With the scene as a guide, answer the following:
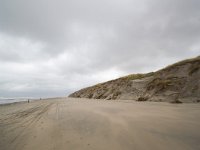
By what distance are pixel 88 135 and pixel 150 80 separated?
14843mm

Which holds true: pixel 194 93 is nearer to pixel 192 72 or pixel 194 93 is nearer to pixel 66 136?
pixel 192 72

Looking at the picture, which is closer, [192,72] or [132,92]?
[192,72]

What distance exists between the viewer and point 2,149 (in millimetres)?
3750

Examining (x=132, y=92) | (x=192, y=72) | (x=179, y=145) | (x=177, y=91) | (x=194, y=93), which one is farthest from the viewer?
(x=132, y=92)

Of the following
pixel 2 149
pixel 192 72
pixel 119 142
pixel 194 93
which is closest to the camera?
pixel 119 142

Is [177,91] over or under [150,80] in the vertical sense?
under

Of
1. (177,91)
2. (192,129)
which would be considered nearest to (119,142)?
(192,129)

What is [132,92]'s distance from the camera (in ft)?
62.5

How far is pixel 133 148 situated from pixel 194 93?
1053 cm

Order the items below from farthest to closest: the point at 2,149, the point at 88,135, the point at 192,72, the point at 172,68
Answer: the point at 172,68
the point at 192,72
the point at 88,135
the point at 2,149

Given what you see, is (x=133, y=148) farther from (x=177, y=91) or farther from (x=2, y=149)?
(x=177, y=91)

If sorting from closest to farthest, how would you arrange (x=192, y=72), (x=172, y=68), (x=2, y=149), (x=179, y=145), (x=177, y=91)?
1. (x=179, y=145)
2. (x=2, y=149)
3. (x=177, y=91)
4. (x=192, y=72)
5. (x=172, y=68)

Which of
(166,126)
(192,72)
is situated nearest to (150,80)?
(192,72)

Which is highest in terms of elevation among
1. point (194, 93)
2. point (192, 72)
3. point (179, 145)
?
point (192, 72)
